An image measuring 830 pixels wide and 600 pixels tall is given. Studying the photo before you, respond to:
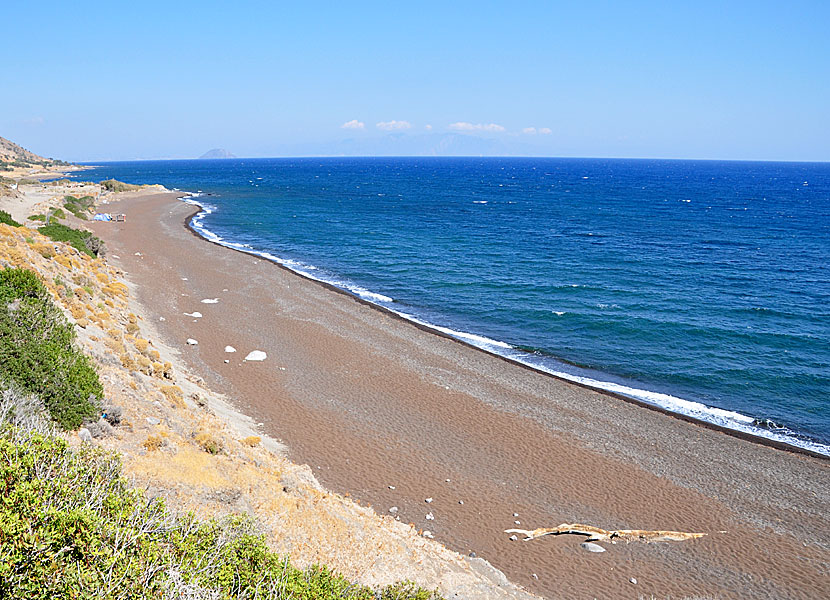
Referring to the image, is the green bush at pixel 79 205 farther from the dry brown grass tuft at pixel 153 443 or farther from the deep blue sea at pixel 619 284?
the dry brown grass tuft at pixel 153 443

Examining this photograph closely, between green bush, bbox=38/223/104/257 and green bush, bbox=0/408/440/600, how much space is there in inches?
1333

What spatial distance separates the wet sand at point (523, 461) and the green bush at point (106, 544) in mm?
7813

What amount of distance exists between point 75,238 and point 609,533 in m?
40.4

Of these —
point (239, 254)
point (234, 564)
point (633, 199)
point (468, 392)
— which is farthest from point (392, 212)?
point (234, 564)

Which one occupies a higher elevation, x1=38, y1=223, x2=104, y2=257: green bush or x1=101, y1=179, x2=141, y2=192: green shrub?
x1=101, y1=179, x2=141, y2=192: green shrub

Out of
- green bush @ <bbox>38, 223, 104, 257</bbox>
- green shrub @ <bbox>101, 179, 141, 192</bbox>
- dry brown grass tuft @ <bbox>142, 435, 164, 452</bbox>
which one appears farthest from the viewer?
green shrub @ <bbox>101, 179, 141, 192</bbox>

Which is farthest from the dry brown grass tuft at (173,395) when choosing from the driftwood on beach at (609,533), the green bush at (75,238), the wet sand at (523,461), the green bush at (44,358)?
the green bush at (75,238)

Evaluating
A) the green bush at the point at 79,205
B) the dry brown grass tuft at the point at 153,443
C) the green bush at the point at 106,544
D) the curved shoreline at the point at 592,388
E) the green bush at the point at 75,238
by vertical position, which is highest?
the green bush at the point at 79,205

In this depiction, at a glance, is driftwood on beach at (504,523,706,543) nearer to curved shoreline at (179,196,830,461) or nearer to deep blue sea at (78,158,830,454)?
curved shoreline at (179,196,830,461)

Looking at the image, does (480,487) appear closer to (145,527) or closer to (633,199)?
(145,527)

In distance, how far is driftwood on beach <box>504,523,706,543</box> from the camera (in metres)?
15.7

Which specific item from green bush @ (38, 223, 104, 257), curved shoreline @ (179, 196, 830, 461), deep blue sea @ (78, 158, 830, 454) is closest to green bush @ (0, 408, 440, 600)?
curved shoreline @ (179, 196, 830, 461)

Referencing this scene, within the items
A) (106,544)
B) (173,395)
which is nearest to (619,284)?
(173,395)

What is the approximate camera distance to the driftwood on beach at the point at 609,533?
15688 millimetres
